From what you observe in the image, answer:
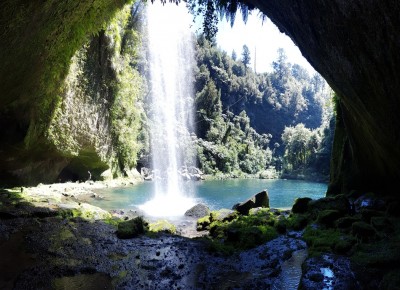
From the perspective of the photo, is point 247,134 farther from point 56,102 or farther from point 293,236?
point 293,236

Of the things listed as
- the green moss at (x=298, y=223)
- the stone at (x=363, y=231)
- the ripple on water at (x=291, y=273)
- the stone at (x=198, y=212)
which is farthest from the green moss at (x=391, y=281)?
the stone at (x=198, y=212)

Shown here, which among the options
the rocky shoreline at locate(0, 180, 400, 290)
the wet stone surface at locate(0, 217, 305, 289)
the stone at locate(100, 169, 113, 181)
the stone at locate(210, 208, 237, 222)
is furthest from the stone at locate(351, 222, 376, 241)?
the stone at locate(100, 169, 113, 181)

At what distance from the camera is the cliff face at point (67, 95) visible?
37.3 ft

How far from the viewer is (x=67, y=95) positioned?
20031mm

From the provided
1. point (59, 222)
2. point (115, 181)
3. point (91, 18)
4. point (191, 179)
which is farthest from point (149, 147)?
point (59, 222)

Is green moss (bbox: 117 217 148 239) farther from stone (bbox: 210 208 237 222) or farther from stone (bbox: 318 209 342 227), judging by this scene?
stone (bbox: 318 209 342 227)

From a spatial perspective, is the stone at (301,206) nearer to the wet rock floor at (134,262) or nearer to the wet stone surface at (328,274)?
the wet rock floor at (134,262)

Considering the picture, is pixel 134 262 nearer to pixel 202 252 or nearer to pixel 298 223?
pixel 202 252

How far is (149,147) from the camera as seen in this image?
5012cm

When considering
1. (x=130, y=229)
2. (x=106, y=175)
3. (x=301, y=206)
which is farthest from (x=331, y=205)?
(x=106, y=175)

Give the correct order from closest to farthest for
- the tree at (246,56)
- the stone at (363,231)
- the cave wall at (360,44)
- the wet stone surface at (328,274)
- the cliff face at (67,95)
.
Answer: the cave wall at (360,44)
the wet stone surface at (328,274)
the stone at (363,231)
the cliff face at (67,95)
the tree at (246,56)

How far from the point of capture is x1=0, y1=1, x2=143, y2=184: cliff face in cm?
1136

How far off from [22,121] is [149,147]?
34412 millimetres

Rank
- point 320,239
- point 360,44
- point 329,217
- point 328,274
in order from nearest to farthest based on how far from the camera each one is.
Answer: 1. point 360,44
2. point 328,274
3. point 320,239
4. point 329,217
